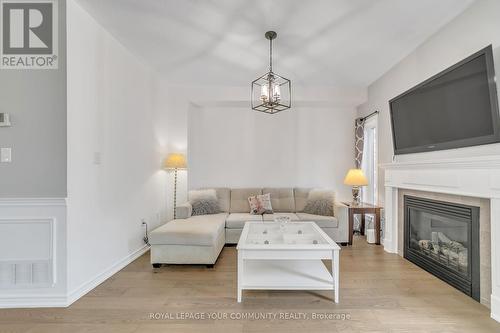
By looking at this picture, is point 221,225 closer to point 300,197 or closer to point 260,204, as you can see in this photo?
point 260,204

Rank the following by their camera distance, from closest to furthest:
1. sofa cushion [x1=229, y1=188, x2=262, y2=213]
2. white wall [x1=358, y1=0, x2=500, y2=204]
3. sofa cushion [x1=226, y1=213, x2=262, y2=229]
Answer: white wall [x1=358, y1=0, x2=500, y2=204], sofa cushion [x1=226, y1=213, x2=262, y2=229], sofa cushion [x1=229, y1=188, x2=262, y2=213]

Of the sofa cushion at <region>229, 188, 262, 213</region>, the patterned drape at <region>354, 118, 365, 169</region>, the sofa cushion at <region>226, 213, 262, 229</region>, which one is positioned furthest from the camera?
the patterned drape at <region>354, 118, 365, 169</region>

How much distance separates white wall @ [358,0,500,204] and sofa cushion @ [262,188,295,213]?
1.43m

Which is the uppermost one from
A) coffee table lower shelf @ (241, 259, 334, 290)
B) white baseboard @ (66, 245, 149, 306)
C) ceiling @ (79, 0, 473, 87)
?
ceiling @ (79, 0, 473, 87)

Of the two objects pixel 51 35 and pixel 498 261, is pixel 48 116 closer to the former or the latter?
pixel 51 35

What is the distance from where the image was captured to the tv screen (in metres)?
2.07

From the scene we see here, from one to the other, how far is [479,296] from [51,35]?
4425 millimetres

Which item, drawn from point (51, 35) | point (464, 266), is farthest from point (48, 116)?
point (464, 266)

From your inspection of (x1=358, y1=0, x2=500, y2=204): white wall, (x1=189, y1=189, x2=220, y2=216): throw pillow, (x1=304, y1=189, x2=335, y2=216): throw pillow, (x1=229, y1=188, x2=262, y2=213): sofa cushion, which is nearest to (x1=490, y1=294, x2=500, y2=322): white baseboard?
(x1=358, y1=0, x2=500, y2=204): white wall

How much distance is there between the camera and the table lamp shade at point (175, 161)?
4.14 meters

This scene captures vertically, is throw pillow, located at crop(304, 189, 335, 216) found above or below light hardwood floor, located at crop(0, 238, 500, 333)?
above

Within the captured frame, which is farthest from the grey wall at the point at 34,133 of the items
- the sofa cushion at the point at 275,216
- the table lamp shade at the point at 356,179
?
the table lamp shade at the point at 356,179

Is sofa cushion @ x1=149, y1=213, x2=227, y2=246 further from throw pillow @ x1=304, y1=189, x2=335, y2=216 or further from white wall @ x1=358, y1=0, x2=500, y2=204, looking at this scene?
white wall @ x1=358, y1=0, x2=500, y2=204

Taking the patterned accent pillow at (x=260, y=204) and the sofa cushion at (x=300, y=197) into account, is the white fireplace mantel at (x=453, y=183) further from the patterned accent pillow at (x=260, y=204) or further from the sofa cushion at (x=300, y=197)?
the patterned accent pillow at (x=260, y=204)
